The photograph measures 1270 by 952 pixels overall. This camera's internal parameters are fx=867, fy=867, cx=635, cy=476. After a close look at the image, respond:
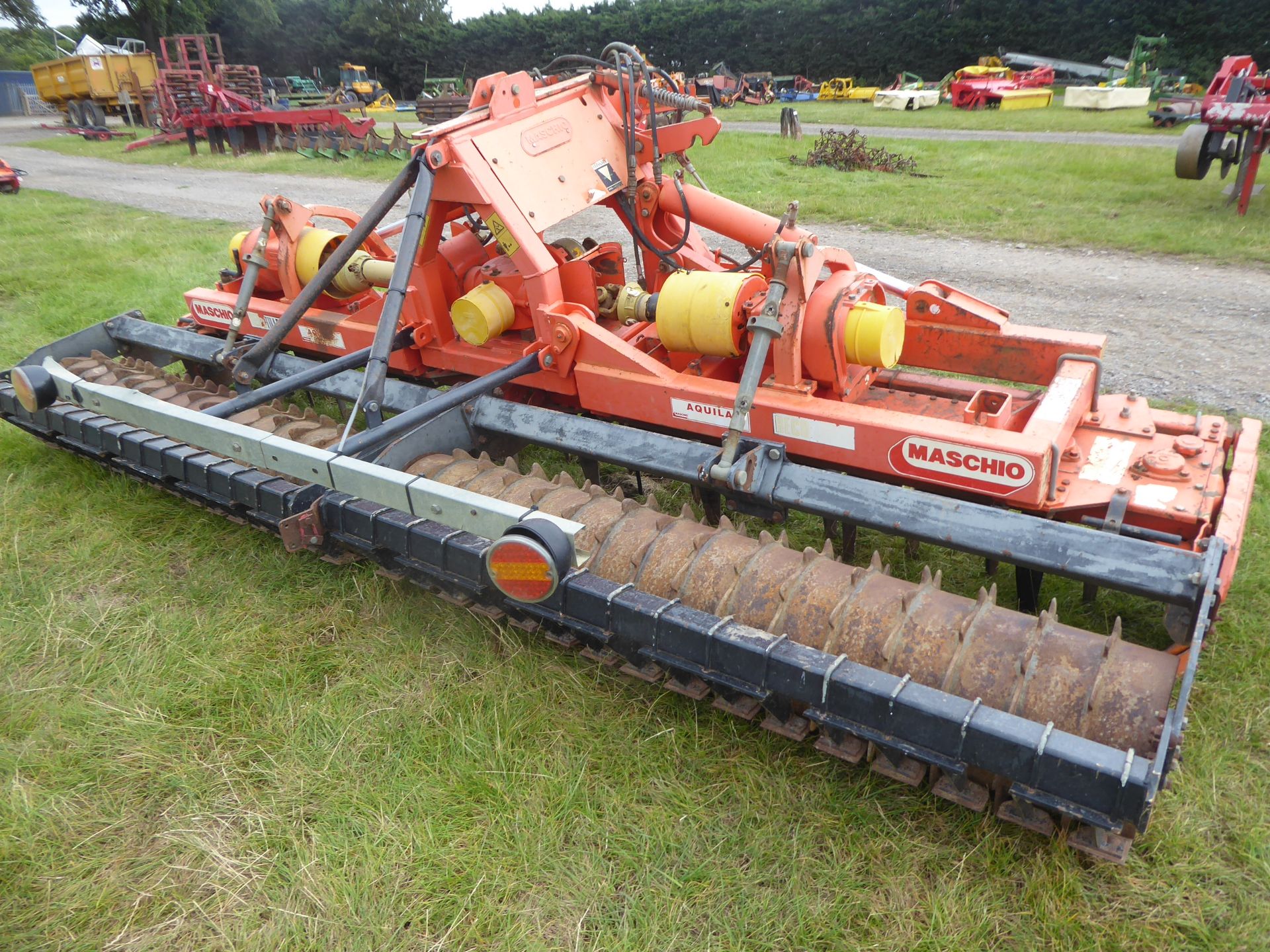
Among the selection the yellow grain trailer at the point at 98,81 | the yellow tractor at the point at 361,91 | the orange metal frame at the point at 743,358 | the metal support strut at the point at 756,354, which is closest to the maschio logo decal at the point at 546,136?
the orange metal frame at the point at 743,358

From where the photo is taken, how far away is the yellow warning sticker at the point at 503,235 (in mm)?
3785

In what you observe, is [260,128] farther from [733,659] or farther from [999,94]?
[733,659]

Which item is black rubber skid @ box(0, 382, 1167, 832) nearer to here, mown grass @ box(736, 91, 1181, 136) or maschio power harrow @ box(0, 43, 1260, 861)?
maschio power harrow @ box(0, 43, 1260, 861)

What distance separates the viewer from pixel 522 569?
2.62m

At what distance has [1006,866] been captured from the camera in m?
2.43

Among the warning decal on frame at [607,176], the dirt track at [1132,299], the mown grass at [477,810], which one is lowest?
the mown grass at [477,810]

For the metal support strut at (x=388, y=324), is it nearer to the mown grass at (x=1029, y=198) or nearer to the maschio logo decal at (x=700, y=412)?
the maschio logo decal at (x=700, y=412)

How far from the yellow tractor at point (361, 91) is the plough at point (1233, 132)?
1047 inches

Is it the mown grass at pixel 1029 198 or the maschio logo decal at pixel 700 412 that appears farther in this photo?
the mown grass at pixel 1029 198

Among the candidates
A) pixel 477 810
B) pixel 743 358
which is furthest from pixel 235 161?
pixel 477 810

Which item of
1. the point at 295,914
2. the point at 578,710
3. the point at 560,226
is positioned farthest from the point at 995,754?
the point at 560,226

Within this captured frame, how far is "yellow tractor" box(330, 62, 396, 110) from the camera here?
1331 inches

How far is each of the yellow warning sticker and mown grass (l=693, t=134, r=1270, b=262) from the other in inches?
282

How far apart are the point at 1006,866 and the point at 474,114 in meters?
3.65
